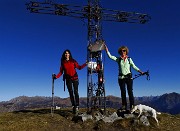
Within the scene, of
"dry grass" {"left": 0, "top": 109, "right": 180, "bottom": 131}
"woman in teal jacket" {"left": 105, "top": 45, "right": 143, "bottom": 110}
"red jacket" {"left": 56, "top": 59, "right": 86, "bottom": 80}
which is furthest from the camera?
"red jacket" {"left": 56, "top": 59, "right": 86, "bottom": 80}

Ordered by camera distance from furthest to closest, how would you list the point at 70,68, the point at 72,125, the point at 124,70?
the point at 70,68
the point at 124,70
the point at 72,125

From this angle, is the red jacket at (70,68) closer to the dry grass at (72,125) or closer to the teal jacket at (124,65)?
the teal jacket at (124,65)

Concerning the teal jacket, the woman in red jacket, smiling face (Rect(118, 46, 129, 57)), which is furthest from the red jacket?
smiling face (Rect(118, 46, 129, 57))

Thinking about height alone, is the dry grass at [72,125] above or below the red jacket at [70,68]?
below

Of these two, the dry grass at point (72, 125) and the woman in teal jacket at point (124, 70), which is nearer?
the dry grass at point (72, 125)

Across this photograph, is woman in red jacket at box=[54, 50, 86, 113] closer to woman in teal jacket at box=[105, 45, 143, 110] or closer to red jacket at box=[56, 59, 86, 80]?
red jacket at box=[56, 59, 86, 80]

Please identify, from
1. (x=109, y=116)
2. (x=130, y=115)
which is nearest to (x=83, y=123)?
(x=109, y=116)

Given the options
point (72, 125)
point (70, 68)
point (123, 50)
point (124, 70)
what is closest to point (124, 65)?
point (124, 70)

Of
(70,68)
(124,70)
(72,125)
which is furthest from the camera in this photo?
(70,68)

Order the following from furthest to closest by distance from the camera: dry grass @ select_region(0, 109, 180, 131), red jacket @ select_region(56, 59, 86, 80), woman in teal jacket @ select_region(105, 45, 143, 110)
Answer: red jacket @ select_region(56, 59, 86, 80)
woman in teal jacket @ select_region(105, 45, 143, 110)
dry grass @ select_region(0, 109, 180, 131)

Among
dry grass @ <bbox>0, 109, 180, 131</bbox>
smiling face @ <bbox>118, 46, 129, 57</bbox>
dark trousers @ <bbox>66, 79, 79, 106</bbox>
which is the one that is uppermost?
smiling face @ <bbox>118, 46, 129, 57</bbox>

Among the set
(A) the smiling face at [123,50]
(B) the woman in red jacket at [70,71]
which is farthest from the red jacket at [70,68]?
(A) the smiling face at [123,50]

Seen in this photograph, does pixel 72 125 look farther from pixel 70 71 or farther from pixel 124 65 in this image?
pixel 124 65

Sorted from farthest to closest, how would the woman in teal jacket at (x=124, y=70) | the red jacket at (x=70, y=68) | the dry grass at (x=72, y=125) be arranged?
the red jacket at (x=70, y=68) → the woman in teal jacket at (x=124, y=70) → the dry grass at (x=72, y=125)
